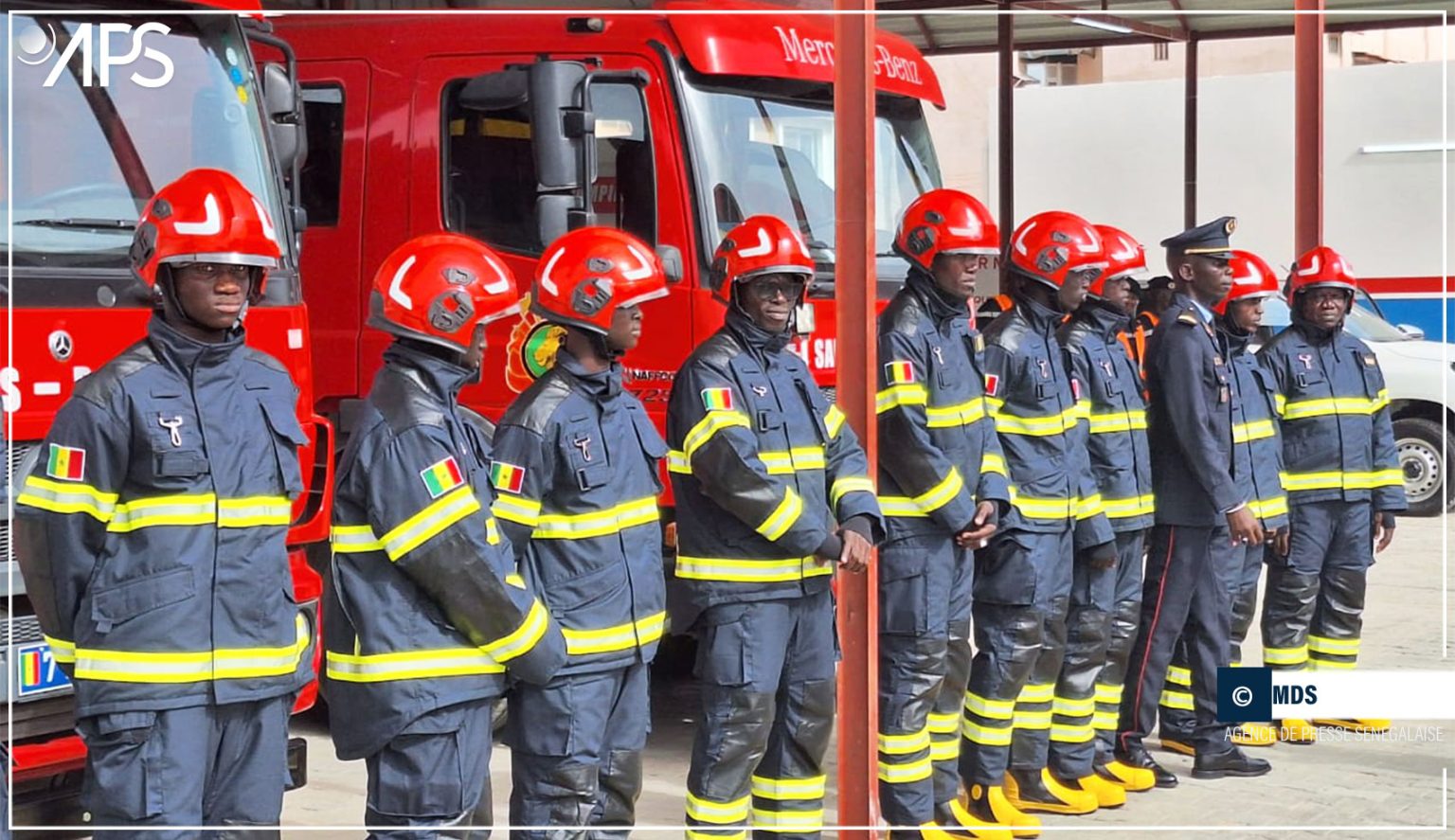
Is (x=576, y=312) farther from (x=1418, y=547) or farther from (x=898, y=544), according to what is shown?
(x=1418, y=547)

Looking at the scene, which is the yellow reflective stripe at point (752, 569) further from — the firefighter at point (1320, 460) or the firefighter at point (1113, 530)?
the firefighter at point (1320, 460)

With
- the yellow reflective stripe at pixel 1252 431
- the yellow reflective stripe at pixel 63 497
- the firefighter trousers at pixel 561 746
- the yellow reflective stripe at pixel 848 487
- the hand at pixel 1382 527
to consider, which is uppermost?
the yellow reflective stripe at pixel 63 497

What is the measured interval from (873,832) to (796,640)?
2.60 ft

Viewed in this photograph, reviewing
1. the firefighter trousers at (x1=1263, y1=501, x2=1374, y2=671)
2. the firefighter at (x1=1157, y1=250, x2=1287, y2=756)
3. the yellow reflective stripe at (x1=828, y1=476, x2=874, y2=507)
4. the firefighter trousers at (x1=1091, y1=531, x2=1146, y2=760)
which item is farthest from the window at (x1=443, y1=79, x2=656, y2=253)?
the firefighter trousers at (x1=1263, y1=501, x2=1374, y2=671)

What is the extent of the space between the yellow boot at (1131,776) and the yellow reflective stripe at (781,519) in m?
2.50

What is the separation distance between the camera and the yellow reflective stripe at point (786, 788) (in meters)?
5.47

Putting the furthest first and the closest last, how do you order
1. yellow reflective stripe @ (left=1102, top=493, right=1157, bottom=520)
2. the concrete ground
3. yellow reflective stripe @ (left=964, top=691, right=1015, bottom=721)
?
yellow reflective stripe @ (left=1102, top=493, right=1157, bottom=520)
the concrete ground
yellow reflective stripe @ (left=964, top=691, right=1015, bottom=721)

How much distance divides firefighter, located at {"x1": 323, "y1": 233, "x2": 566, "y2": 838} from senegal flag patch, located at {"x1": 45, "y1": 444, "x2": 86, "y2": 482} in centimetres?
62

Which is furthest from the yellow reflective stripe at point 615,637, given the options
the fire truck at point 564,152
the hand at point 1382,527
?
the hand at point 1382,527

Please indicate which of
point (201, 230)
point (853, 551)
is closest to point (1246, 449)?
point (853, 551)

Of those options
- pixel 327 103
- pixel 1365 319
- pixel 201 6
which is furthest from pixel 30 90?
pixel 1365 319

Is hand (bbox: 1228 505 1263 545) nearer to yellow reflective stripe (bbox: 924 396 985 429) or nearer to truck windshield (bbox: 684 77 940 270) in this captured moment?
yellow reflective stripe (bbox: 924 396 985 429)

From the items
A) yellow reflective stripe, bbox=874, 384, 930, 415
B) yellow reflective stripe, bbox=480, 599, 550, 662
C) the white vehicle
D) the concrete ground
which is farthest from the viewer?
the white vehicle

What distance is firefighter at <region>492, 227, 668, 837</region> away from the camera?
4801mm
